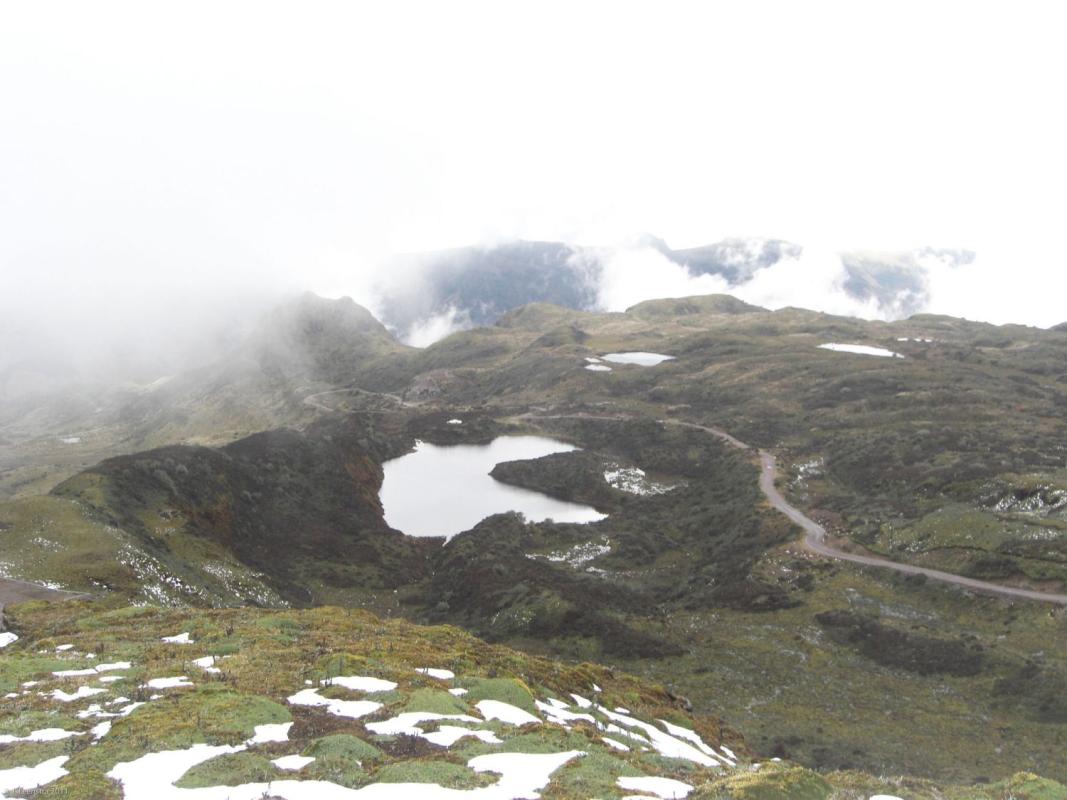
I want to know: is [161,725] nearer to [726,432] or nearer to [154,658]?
[154,658]

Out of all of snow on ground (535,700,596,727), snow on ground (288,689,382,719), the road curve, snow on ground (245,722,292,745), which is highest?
snow on ground (245,722,292,745)

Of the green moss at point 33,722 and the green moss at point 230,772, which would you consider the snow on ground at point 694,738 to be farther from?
the green moss at point 33,722

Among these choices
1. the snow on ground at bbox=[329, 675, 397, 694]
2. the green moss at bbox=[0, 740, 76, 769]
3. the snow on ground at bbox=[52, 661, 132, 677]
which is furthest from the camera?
the snow on ground at bbox=[52, 661, 132, 677]

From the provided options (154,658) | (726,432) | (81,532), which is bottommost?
(726,432)

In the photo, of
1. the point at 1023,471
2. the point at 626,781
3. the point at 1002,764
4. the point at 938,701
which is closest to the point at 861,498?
the point at 1023,471

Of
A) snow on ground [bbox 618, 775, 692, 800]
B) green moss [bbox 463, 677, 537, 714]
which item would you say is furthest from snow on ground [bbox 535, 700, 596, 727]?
snow on ground [bbox 618, 775, 692, 800]

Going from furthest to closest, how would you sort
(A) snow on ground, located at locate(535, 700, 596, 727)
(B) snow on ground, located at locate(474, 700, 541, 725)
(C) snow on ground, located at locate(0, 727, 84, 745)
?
(A) snow on ground, located at locate(535, 700, 596, 727) < (B) snow on ground, located at locate(474, 700, 541, 725) < (C) snow on ground, located at locate(0, 727, 84, 745)

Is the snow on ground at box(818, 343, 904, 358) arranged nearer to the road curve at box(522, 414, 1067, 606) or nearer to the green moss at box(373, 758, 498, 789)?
the road curve at box(522, 414, 1067, 606)
